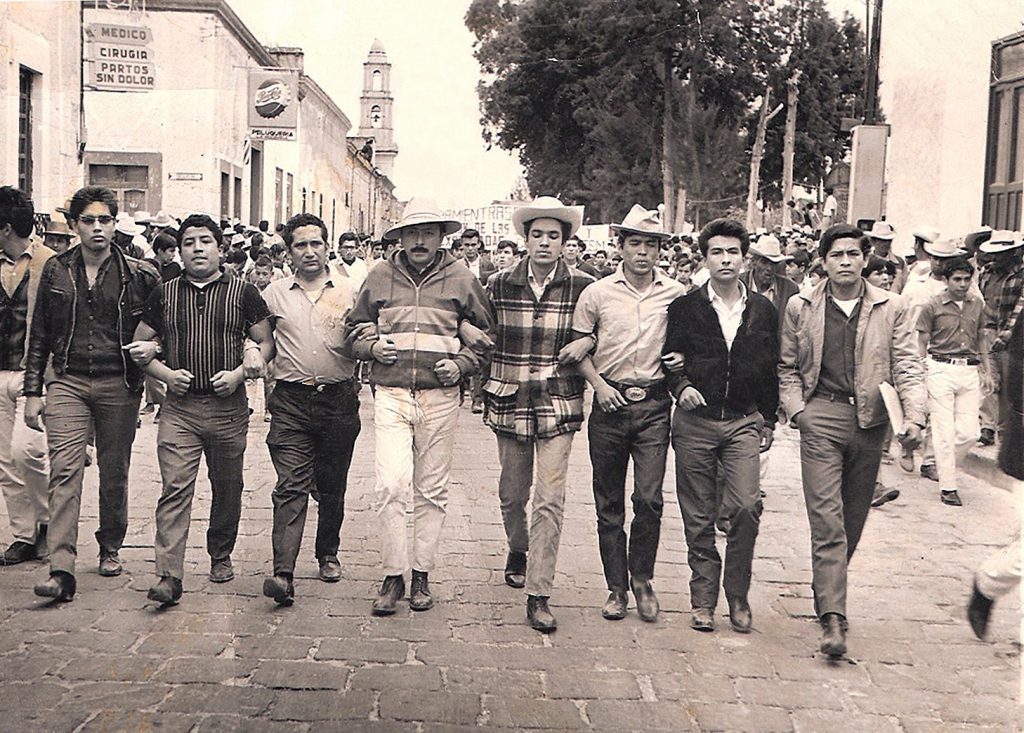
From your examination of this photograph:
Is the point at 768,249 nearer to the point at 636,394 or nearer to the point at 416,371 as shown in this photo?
the point at 636,394

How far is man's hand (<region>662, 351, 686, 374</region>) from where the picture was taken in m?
5.97

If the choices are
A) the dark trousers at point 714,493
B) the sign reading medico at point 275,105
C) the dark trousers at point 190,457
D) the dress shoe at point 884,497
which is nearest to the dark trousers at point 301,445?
the dark trousers at point 190,457

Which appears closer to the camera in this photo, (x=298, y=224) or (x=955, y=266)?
(x=298, y=224)

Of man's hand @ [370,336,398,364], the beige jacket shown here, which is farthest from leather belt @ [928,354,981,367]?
man's hand @ [370,336,398,364]

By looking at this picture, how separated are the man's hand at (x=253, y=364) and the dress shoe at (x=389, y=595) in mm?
1169

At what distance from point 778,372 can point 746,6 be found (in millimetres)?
37224

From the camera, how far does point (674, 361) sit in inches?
235

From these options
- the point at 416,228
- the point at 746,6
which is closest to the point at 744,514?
the point at 416,228

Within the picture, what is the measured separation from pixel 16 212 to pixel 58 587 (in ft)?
6.56

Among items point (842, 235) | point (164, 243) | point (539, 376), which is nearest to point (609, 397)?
point (539, 376)

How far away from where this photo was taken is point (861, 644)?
577 cm

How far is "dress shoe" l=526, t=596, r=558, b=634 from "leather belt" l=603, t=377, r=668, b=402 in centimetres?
102

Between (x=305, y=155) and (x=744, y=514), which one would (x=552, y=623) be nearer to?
(x=744, y=514)

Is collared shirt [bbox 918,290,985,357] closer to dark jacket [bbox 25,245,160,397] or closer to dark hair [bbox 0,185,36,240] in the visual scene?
dark jacket [bbox 25,245,160,397]
